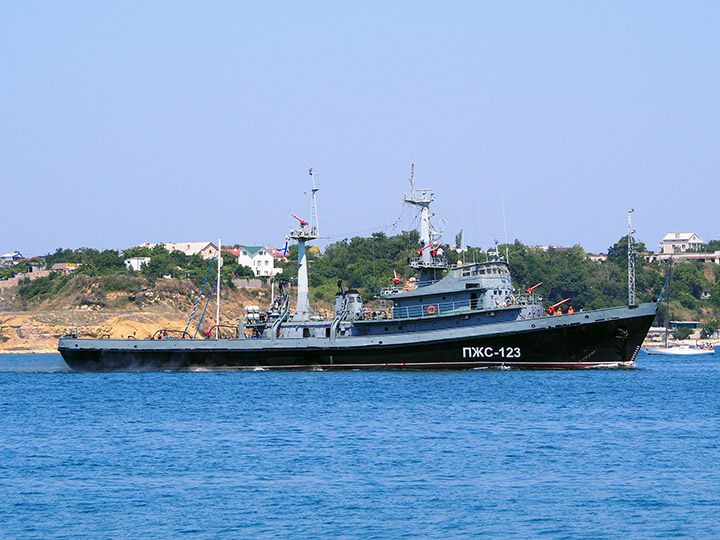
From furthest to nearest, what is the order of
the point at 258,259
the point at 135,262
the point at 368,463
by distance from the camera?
the point at 258,259
the point at 135,262
the point at 368,463

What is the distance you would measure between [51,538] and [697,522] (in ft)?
51.2

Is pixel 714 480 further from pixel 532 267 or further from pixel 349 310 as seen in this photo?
pixel 532 267

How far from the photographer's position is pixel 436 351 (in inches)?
2281

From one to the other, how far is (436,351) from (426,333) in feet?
4.22

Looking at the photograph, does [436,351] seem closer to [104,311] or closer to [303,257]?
[303,257]

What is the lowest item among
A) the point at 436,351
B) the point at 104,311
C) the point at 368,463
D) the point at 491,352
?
the point at 368,463

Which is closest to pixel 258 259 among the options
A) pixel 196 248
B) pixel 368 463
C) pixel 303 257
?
pixel 196 248

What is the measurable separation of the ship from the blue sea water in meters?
5.50

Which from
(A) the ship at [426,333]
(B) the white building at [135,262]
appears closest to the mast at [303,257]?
(A) the ship at [426,333]

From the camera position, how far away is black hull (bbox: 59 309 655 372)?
184ft

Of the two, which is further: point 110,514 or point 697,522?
point 110,514

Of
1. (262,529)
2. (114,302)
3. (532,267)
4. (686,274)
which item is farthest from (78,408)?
(686,274)

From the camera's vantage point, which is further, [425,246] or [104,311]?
[104,311]

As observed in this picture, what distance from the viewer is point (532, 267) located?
156 metres
